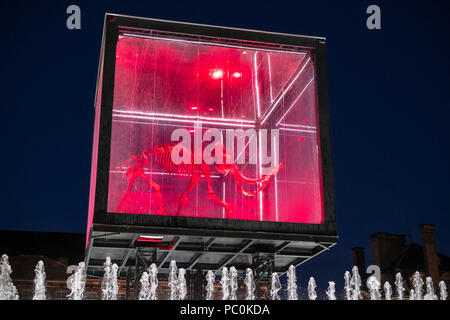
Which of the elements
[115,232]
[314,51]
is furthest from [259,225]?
[314,51]

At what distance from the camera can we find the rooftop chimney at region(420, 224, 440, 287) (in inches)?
1818

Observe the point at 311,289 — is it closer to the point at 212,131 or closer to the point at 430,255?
the point at 212,131

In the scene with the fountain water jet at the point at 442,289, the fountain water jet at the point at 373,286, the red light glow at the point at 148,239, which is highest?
the fountain water jet at the point at 373,286

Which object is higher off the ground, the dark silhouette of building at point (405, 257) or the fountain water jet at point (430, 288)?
the dark silhouette of building at point (405, 257)

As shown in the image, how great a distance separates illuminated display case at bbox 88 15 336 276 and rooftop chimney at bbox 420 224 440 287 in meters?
27.4

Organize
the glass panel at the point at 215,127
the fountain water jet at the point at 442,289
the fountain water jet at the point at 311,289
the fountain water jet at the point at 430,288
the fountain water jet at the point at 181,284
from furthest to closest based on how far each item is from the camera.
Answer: the fountain water jet at the point at 430,288, the fountain water jet at the point at 442,289, the fountain water jet at the point at 311,289, the fountain water jet at the point at 181,284, the glass panel at the point at 215,127

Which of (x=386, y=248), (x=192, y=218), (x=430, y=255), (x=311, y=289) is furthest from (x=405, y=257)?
(x=192, y=218)

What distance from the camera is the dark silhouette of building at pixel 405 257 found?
46.4 m

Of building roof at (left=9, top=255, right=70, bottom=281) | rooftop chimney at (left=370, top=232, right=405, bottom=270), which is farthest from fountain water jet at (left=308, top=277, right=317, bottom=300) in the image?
building roof at (left=9, top=255, right=70, bottom=281)

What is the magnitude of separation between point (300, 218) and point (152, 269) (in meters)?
5.80

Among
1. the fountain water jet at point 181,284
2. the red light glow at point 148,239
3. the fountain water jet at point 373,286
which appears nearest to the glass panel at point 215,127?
the red light glow at point 148,239

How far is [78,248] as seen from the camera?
51688 mm

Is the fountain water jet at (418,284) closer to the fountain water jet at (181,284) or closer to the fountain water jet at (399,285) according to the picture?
the fountain water jet at (399,285)

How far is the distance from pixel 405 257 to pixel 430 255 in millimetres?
3053
